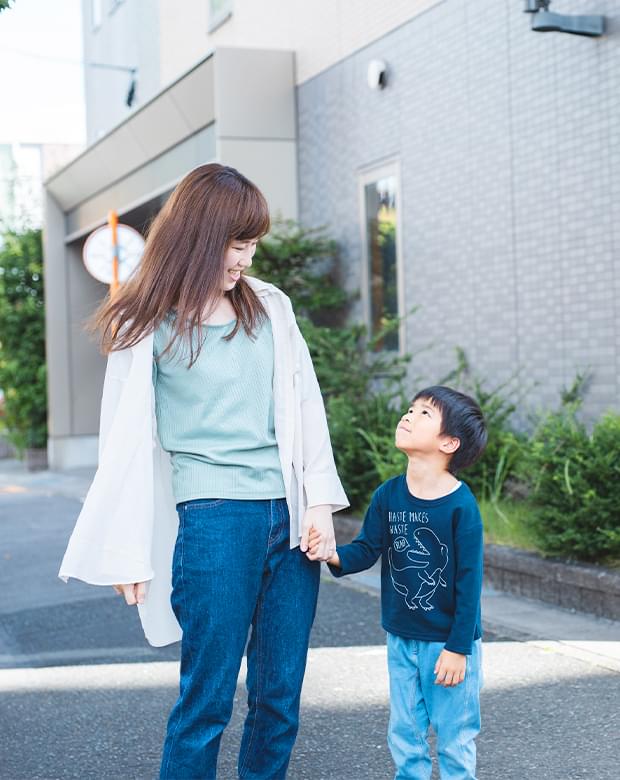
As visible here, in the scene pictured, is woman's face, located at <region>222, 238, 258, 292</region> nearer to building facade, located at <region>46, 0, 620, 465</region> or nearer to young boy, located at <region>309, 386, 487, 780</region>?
young boy, located at <region>309, 386, 487, 780</region>

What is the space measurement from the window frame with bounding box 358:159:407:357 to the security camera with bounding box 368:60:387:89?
2.27 feet

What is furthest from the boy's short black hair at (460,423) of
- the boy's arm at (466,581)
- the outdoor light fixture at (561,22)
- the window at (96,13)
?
the window at (96,13)

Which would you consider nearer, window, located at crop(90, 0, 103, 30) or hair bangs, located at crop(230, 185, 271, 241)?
hair bangs, located at crop(230, 185, 271, 241)

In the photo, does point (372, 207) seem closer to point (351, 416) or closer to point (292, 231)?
point (292, 231)

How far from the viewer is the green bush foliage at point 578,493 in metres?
6.14

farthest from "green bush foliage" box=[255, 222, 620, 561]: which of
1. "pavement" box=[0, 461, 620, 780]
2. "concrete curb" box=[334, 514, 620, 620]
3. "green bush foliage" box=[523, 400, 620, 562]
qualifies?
"pavement" box=[0, 461, 620, 780]

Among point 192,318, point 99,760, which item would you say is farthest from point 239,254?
point 99,760

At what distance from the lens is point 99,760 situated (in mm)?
4145

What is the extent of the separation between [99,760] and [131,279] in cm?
195

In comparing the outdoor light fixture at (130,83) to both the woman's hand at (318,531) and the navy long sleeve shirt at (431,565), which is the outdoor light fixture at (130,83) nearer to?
the navy long sleeve shirt at (431,565)

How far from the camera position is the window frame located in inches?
414

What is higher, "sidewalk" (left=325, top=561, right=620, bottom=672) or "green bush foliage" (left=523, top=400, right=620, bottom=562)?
"green bush foliage" (left=523, top=400, right=620, bottom=562)

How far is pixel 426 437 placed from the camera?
10.0 feet

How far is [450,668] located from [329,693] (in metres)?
2.01
